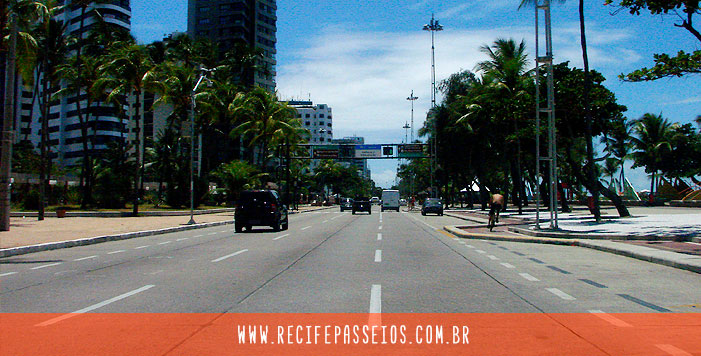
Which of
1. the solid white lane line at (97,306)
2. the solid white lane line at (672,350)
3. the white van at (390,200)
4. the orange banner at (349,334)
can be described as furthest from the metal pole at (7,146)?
the white van at (390,200)

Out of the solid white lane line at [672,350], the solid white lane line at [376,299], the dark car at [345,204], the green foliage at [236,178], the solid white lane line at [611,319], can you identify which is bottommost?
the solid white lane line at [611,319]

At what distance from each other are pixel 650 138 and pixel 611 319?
70.0m

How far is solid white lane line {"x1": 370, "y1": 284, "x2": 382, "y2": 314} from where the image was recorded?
281 inches

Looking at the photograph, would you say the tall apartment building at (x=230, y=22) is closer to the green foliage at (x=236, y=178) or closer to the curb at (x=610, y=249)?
the green foliage at (x=236, y=178)

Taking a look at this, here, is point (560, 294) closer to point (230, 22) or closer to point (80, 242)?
point (80, 242)

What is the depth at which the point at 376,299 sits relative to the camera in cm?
784

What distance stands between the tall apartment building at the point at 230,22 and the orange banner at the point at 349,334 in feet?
273

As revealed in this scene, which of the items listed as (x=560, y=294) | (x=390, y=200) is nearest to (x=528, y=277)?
(x=560, y=294)

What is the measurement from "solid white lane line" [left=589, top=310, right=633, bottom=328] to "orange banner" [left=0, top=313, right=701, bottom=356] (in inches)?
0.4

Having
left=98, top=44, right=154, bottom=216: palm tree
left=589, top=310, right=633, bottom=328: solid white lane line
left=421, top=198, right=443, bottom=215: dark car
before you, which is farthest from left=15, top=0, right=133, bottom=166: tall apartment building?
left=589, top=310, right=633, bottom=328: solid white lane line

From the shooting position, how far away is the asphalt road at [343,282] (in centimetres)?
747

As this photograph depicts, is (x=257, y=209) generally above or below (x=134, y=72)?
below

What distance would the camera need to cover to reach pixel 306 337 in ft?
19.0

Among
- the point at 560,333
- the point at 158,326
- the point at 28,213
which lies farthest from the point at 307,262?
the point at 28,213
